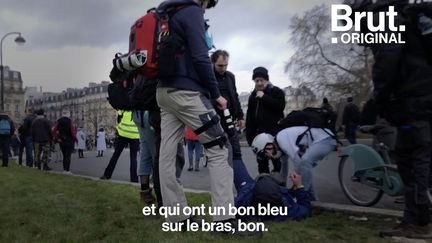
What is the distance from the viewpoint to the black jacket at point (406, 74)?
380 centimetres

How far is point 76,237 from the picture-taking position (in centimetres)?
387

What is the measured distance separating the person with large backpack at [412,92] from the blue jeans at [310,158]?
57.8 inches

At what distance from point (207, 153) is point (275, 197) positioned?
36.3 inches

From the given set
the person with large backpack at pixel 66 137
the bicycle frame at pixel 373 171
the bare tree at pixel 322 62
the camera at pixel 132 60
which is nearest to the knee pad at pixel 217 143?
the camera at pixel 132 60

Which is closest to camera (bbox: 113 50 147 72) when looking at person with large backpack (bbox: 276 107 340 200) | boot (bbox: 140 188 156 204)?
boot (bbox: 140 188 156 204)

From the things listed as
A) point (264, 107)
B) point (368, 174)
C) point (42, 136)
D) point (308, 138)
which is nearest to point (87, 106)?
point (42, 136)

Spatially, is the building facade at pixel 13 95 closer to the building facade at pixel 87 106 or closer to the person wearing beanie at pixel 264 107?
the building facade at pixel 87 106

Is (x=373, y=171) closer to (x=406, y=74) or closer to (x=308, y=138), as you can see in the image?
(x=308, y=138)

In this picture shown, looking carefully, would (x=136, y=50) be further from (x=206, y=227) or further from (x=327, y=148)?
(x=327, y=148)

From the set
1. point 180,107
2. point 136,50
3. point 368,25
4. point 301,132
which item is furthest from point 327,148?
point 136,50

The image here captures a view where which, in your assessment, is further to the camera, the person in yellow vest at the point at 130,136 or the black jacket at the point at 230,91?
the person in yellow vest at the point at 130,136

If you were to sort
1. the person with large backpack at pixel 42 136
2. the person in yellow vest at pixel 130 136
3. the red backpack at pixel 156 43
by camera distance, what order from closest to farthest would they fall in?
the red backpack at pixel 156 43, the person in yellow vest at pixel 130 136, the person with large backpack at pixel 42 136

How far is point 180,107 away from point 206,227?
1057mm

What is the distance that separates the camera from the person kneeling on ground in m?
4.38
